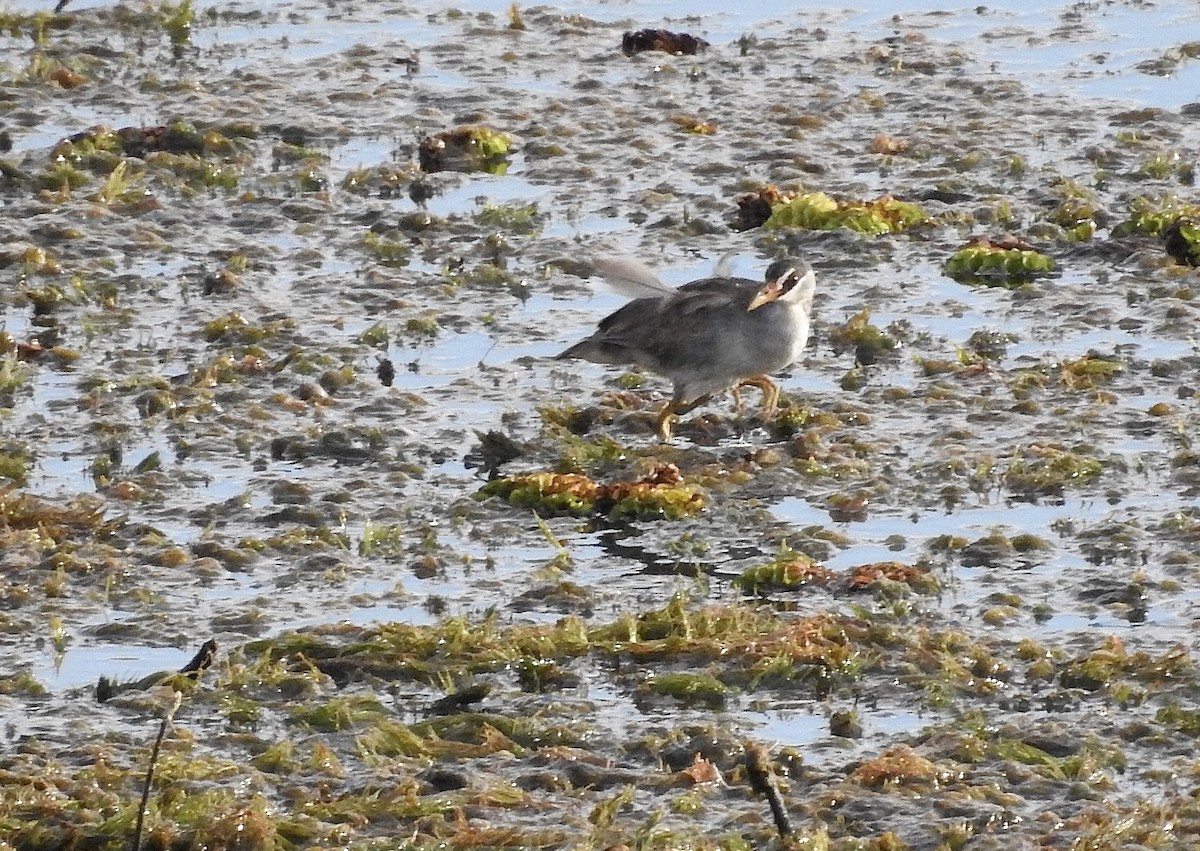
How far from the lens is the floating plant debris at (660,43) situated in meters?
15.3

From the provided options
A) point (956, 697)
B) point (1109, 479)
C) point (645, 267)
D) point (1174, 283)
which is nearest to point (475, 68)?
point (645, 267)

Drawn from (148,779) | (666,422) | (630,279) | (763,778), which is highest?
(763,778)

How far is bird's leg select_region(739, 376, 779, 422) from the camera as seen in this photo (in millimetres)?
10312

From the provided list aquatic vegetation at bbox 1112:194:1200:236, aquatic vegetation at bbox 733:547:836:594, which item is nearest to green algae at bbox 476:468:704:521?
aquatic vegetation at bbox 733:547:836:594

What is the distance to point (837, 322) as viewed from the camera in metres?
11.3

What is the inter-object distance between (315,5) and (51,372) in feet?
21.6

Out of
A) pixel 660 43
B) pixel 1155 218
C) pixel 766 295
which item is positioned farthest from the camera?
pixel 660 43

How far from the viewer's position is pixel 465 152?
44.3 ft

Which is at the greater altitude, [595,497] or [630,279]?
[630,279]

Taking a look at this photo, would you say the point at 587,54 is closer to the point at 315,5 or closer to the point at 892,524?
the point at 315,5

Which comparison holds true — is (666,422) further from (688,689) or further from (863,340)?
(688,689)

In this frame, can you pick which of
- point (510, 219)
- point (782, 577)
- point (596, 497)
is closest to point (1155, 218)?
point (510, 219)

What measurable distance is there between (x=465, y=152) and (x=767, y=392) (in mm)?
3630

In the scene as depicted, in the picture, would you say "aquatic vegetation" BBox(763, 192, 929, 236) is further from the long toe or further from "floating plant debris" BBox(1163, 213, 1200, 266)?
the long toe
